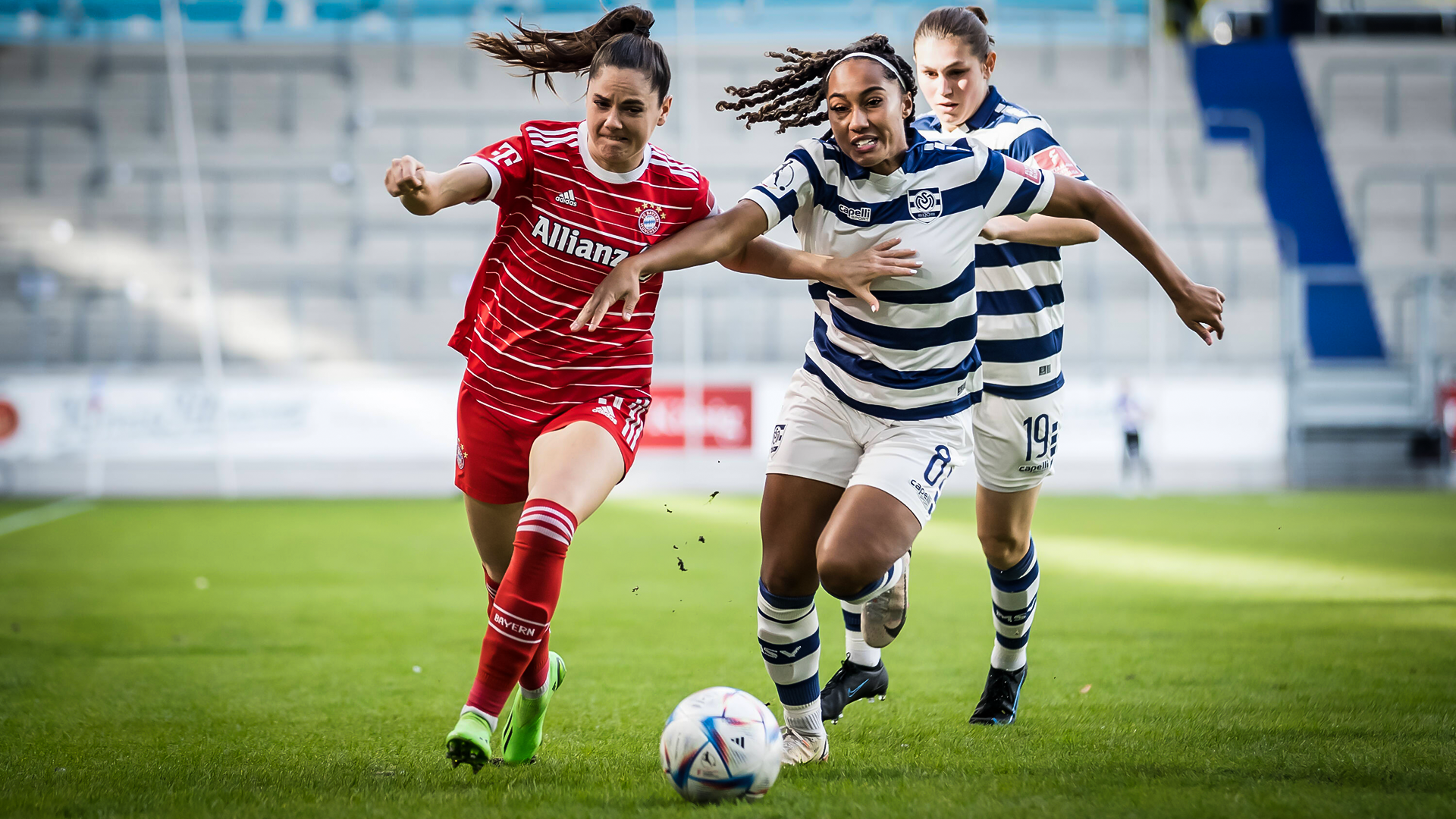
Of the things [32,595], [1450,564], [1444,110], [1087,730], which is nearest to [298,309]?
[32,595]

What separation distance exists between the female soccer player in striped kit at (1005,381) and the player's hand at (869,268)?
932 millimetres

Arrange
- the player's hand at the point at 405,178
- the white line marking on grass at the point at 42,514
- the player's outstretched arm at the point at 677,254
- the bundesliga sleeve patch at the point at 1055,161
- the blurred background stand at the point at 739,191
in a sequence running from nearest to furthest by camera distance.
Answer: the player's hand at the point at 405,178, the player's outstretched arm at the point at 677,254, the bundesliga sleeve patch at the point at 1055,161, the white line marking on grass at the point at 42,514, the blurred background stand at the point at 739,191

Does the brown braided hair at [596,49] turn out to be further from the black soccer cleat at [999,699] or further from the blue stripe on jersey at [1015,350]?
the black soccer cleat at [999,699]

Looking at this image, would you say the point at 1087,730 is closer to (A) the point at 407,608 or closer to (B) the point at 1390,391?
(A) the point at 407,608

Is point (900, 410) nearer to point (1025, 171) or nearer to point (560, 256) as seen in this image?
point (1025, 171)

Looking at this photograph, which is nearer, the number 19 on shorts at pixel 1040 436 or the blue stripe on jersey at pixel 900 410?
the blue stripe on jersey at pixel 900 410

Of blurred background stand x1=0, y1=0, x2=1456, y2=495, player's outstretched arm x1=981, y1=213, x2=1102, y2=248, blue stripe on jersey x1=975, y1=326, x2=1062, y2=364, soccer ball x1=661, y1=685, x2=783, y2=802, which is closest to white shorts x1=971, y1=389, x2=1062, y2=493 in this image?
blue stripe on jersey x1=975, y1=326, x2=1062, y2=364

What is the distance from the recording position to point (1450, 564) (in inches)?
369

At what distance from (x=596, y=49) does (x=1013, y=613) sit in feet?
8.36

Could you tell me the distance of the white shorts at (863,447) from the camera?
146 inches

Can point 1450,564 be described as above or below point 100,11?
below

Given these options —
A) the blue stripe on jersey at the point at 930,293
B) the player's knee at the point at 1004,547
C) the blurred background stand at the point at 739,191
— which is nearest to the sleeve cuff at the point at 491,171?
the blue stripe on jersey at the point at 930,293

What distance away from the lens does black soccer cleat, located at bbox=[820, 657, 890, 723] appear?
4445 millimetres

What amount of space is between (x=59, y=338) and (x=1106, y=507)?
17488mm
